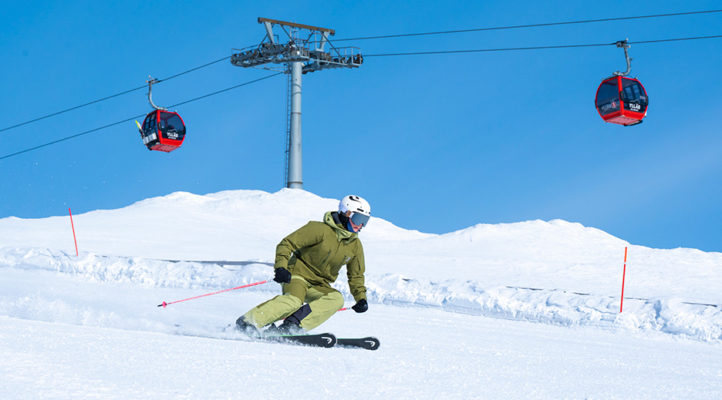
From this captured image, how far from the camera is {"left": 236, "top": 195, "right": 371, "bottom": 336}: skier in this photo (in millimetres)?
7191

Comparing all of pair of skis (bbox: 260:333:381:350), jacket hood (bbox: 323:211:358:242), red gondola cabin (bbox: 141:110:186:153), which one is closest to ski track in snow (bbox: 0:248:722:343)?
pair of skis (bbox: 260:333:381:350)

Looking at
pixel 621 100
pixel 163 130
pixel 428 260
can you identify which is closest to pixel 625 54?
pixel 621 100

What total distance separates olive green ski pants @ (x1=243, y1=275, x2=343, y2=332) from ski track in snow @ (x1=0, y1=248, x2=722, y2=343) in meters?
1.04

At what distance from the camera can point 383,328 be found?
930 centimetres

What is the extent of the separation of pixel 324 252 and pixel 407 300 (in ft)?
22.2

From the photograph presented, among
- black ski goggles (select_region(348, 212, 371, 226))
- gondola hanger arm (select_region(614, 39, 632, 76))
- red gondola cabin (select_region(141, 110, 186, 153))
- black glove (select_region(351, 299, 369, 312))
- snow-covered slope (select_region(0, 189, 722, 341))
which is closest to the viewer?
black ski goggles (select_region(348, 212, 371, 226))

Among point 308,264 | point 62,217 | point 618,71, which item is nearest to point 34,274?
point 308,264

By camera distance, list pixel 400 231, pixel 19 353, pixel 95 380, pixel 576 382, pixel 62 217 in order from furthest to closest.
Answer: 1. pixel 400 231
2. pixel 62 217
3. pixel 576 382
4. pixel 19 353
5. pixel 95 380

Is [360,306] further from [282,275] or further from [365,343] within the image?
[282,275]

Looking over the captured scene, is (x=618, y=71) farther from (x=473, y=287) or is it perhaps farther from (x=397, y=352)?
(x=397, y=352)

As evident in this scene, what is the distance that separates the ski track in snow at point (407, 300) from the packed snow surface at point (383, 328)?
32mm

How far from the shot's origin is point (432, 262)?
2477 cm

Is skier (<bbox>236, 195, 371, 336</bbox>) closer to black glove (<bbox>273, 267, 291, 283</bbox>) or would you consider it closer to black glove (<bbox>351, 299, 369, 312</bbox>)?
black glove (<bbox>351, 299, 369, 312</bbox>)

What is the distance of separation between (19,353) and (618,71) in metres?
18.9
